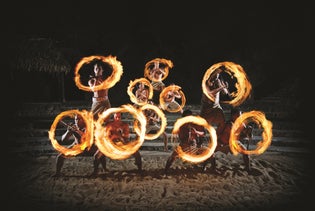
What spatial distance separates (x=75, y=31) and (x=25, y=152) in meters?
7.09

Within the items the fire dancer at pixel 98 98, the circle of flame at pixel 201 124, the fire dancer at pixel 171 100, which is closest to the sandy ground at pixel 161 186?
the circle of flame at pixel 201 124

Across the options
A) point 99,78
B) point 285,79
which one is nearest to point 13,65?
point 99,78

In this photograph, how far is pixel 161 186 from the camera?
256 inches

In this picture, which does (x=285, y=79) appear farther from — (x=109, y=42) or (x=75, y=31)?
(x=75, y=31)

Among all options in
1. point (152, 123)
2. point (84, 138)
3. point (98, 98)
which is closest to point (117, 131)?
point (84, 138)

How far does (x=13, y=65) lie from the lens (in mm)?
12602

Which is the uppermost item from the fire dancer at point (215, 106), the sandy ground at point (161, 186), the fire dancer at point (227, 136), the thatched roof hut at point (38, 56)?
the thatched roof hut at point (38, 56)

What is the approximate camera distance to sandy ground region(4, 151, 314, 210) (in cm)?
558

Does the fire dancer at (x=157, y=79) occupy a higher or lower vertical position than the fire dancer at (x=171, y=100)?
higher

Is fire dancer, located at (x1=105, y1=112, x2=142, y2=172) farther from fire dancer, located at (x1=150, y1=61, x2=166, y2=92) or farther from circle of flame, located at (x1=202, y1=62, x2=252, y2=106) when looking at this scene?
fire dancer, located at (x1=150, y1=61, x2=166, y2=92)

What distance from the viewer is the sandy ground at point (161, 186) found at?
5.58 metres

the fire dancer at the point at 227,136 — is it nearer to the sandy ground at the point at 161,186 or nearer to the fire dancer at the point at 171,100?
the sandy ground at the point at 161,186

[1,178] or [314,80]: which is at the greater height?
[314,80]

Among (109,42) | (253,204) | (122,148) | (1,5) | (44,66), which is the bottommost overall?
(253,204)
